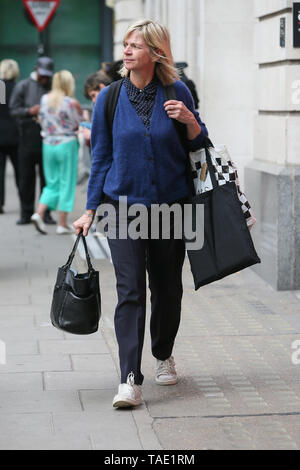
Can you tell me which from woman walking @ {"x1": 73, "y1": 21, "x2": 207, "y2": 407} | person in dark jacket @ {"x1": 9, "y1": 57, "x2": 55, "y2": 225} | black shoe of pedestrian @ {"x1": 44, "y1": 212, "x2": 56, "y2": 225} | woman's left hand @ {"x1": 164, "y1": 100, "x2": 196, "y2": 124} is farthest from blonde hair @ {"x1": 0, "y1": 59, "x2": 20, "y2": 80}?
woman's left hand @ {"x1": 164, "y1": 100, "x2": 196, "y2": 124}

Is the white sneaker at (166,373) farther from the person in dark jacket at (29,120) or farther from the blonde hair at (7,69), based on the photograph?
the blonde hair at (7,69)

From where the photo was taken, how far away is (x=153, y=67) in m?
5.29

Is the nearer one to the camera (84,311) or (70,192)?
(84,311)

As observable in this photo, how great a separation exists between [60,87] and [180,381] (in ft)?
21.2

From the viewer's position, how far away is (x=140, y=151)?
5230 mm

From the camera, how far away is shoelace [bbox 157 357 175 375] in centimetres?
566

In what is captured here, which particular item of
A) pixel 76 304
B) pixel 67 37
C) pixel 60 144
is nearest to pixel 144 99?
pixel 76 304

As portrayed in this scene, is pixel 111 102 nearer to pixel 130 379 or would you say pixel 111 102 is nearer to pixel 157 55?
pixel 157 55

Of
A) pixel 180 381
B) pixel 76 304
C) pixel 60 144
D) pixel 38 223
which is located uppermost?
pixel 60 144

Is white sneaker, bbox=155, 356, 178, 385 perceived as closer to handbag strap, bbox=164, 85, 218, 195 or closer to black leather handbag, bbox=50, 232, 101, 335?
black leather handbag, bbox=50, 232, 101, 335
